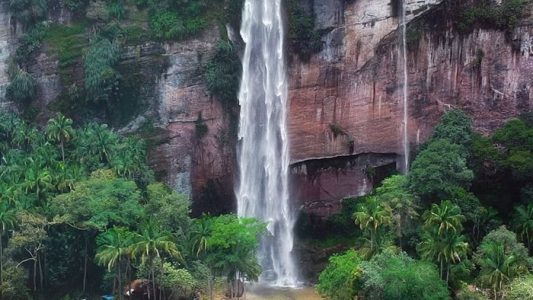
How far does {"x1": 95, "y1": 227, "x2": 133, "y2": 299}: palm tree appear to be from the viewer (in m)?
35.0

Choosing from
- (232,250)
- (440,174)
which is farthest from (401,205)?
(232,250)

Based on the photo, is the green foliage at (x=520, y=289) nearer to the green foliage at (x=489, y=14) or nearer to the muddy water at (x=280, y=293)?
the muddy water at (x=280, y=293)

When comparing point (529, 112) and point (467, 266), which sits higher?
point (529, 112)

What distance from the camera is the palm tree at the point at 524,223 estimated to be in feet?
115

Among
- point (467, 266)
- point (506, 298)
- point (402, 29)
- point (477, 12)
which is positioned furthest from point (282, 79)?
point (506, 298)

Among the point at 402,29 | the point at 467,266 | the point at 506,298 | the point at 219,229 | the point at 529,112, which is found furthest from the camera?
the point at 402,29

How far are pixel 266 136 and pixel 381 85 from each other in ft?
24.2

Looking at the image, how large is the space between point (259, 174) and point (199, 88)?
20.8 ft

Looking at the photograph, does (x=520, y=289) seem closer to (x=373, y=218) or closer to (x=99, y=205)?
(x=373, y=218)

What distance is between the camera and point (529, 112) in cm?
4097

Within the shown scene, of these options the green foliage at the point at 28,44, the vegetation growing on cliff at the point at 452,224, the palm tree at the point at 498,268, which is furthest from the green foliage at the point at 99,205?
the palm tree at the point at 498,268

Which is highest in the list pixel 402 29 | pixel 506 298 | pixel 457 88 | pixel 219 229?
pixel 402 29

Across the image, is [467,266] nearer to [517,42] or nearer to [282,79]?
[517,42]

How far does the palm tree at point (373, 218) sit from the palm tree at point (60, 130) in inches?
699
